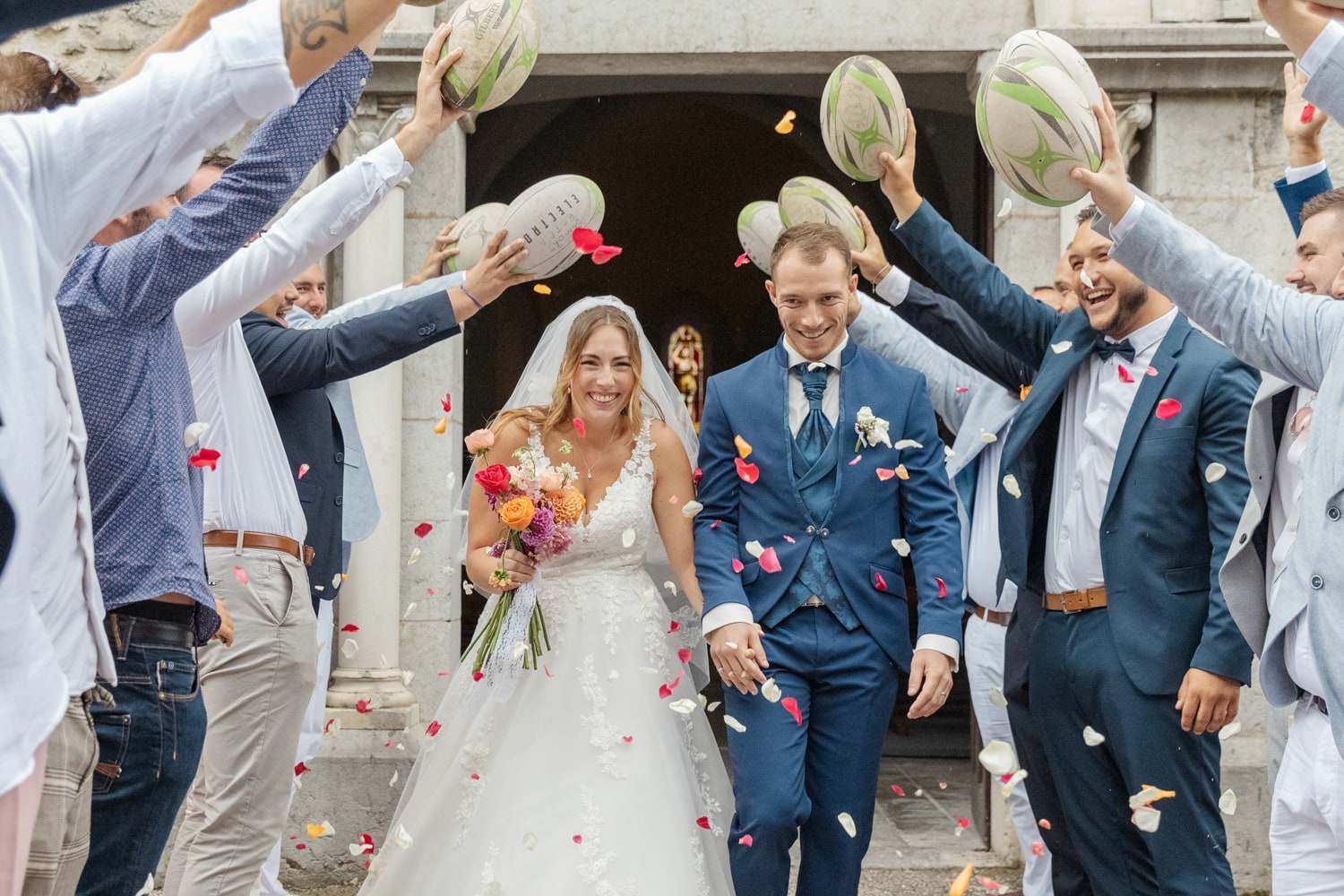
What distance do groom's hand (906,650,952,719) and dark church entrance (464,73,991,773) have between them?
14.2 ft

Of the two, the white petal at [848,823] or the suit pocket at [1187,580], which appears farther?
the white petal at [848,823]

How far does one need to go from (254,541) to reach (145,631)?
118cm

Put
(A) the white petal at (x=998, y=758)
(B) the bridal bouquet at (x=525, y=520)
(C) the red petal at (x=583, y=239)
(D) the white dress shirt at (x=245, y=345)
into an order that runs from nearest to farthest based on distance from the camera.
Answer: (D) the white dress shirt at (x=245, y=345)
(A) the white petal at (x=998, y=758)
(B) the bridal bouquet at (x=525, y=520)
(C) the red petal at (x=583, y=239)

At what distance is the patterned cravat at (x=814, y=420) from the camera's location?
371cm

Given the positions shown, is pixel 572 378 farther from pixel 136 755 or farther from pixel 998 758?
pixel 136 755

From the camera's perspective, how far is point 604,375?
4.30m

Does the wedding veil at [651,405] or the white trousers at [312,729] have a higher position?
the wedding veil at [651,405]

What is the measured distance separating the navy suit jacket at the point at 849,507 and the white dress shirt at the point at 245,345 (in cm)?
120

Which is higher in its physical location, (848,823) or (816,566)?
(816,566)

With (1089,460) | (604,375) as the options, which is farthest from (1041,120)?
(604,375)

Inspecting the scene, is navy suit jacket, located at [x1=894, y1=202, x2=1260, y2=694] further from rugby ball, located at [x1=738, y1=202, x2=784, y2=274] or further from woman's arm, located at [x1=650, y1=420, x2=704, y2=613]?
rugby ball, located at [x1=738, y1=202, x2=784, y2=274]

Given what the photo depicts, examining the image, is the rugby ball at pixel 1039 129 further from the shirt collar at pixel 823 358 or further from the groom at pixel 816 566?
the shirt collar at pixel 823 358

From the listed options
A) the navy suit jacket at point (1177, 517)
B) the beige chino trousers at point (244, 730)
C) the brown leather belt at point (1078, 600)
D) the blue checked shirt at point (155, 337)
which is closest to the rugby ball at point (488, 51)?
the blue checked shirt at point (155, 337)

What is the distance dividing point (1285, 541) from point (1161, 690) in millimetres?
650
